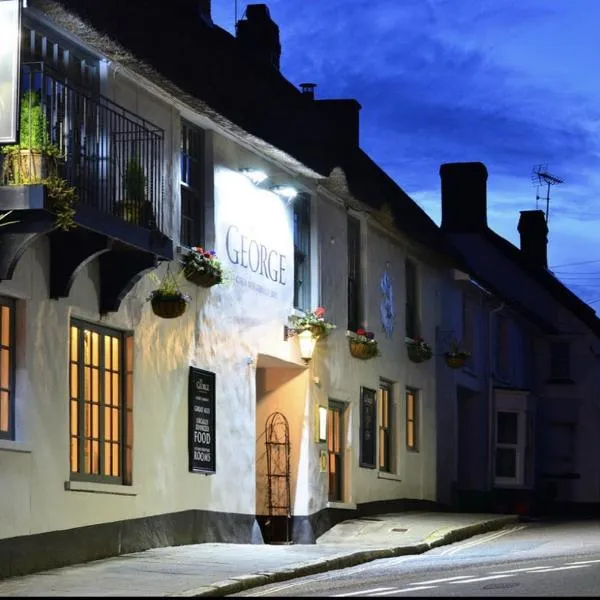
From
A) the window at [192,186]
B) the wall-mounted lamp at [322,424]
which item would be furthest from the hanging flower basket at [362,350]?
the window at [192,186]

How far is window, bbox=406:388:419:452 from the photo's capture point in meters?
29.4

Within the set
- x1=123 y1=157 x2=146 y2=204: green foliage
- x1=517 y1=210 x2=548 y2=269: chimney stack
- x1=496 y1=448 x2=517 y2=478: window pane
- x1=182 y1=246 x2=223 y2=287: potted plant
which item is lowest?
x1=496 y1=448 x2=517 y2=478: window pane

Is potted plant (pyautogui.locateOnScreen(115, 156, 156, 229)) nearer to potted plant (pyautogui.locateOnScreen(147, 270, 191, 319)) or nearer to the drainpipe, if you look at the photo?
potted plant (pyautogui.locateOnScreen(147, 270, 191, 319))

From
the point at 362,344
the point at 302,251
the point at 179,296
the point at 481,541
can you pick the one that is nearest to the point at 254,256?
the point at 302,251

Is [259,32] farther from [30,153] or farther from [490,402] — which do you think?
[490,402]

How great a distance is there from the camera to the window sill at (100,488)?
53.6ft

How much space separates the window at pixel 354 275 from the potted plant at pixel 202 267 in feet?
22.9

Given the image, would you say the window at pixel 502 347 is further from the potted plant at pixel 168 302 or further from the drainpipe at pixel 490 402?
the potted plant at pixel 168 302

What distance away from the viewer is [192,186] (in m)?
19.9

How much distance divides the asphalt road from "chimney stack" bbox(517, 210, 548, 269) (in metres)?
28.0

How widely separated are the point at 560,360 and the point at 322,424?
21832 millimetres

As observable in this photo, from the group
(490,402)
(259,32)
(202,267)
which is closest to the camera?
(202,267)

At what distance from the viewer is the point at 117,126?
57.3ft

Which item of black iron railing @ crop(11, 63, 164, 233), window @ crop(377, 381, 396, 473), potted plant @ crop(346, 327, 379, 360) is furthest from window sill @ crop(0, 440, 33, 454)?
window @ crop(377, 381, 396, 473)
